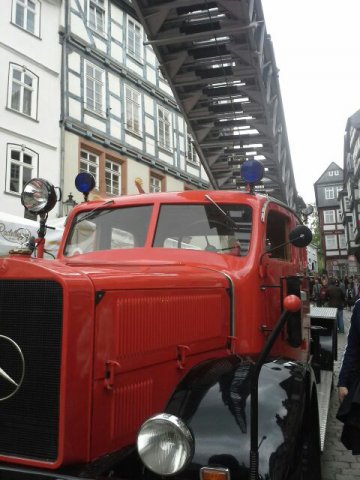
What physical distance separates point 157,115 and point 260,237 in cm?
1623

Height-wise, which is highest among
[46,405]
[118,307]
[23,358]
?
[118,307]

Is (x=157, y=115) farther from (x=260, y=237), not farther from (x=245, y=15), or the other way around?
(x=260, y=237)

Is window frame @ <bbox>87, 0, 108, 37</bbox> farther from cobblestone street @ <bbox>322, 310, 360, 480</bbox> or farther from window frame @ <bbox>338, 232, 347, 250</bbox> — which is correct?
window frame @ <bbox>338, 232, 347, 250</bbox>

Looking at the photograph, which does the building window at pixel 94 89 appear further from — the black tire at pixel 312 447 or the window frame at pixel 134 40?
the black tire at pixel 312 447

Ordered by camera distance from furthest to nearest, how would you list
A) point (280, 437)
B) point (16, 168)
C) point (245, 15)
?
point (16, 168) → point (245, 15) → point (280, 437)

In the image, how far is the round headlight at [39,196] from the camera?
3.18 metres

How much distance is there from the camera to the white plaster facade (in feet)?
41.3

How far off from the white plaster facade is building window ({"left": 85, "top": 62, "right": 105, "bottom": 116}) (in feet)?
3.89

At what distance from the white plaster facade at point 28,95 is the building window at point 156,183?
4984 millimetres

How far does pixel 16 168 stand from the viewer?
41.9 feet

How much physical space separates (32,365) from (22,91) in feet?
41.9

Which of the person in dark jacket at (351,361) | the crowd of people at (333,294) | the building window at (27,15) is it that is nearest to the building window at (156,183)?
the building window at (27,15)

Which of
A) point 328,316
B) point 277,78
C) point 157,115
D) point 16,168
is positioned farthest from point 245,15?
point 157,115

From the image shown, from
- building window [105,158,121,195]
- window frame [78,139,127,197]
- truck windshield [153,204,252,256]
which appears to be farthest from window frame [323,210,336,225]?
truck windshield [153,204,252,256]
